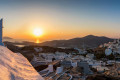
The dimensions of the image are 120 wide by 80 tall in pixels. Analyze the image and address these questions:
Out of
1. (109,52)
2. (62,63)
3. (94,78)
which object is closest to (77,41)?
(109,52)

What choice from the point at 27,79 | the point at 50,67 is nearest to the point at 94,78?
the point at 50,67

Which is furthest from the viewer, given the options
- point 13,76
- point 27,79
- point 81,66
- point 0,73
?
point 81,66

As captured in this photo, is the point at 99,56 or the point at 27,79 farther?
the point at 99,56

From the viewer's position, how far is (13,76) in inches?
68.5

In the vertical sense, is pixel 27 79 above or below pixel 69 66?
above

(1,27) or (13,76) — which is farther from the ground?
(1,27)

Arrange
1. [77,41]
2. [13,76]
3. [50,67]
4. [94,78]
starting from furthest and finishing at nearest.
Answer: [77,41] < [50,67] < [94,78] < [13,76]

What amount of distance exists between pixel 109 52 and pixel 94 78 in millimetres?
34027

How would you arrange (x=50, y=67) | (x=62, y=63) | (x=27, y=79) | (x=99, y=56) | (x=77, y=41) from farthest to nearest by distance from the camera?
(x=77, y=41) < (x=99, y=56) < (x=62, y=63) < (x=50, y=67) < (x=27, y=79)

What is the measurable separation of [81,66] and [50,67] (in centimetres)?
531

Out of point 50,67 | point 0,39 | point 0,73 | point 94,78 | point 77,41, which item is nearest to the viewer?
point 0,73

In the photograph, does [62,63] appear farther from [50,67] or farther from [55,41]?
[55,41]

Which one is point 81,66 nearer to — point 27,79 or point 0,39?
point 0,39

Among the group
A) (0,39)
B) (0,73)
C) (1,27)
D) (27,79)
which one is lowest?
(27,79)
